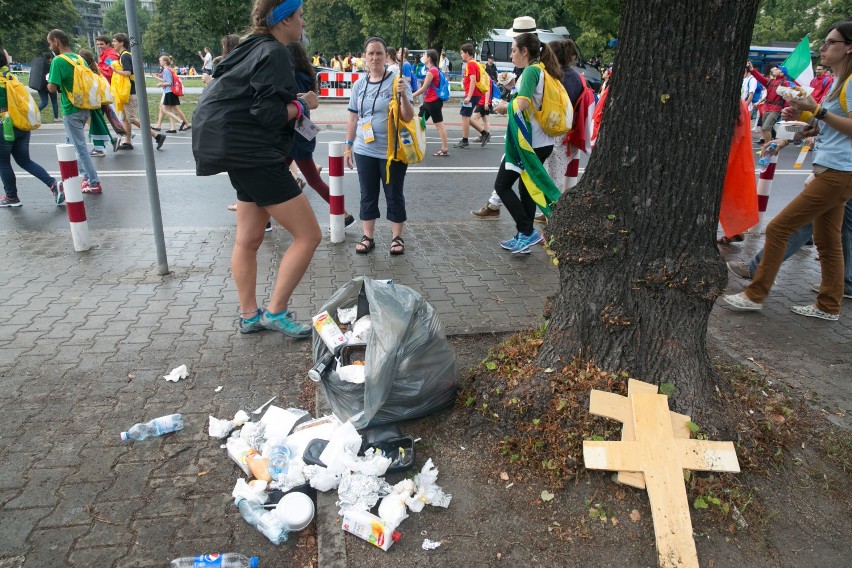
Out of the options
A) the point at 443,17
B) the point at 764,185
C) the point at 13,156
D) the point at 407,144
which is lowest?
the point at 764,185

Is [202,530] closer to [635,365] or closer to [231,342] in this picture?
[231,342]

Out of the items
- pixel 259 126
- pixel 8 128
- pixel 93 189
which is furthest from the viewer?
pixel 93 189

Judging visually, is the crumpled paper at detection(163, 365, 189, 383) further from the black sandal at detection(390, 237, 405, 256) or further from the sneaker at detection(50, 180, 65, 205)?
the sneaker at detection(50, 180, 65, 205)

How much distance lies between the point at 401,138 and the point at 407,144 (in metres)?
0.08

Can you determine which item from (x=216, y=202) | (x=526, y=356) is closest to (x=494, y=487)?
(x=526, y=356)

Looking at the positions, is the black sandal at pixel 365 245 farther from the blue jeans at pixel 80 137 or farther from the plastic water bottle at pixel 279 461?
the blue jeans at pixel 80 137

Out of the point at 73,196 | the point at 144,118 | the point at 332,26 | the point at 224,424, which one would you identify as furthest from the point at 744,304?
the point at 332,26

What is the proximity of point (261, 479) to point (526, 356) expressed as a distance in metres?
1.40

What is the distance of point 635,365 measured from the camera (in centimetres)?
290

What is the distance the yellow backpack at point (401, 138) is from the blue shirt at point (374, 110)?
8 centimetres

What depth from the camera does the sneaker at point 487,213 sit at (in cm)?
725

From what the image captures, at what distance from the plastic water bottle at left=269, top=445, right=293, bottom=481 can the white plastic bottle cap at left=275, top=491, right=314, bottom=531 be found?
162mm

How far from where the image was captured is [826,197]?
425cm

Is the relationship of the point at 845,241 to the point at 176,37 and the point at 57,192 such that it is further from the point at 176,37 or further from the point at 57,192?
the point at 176,37
